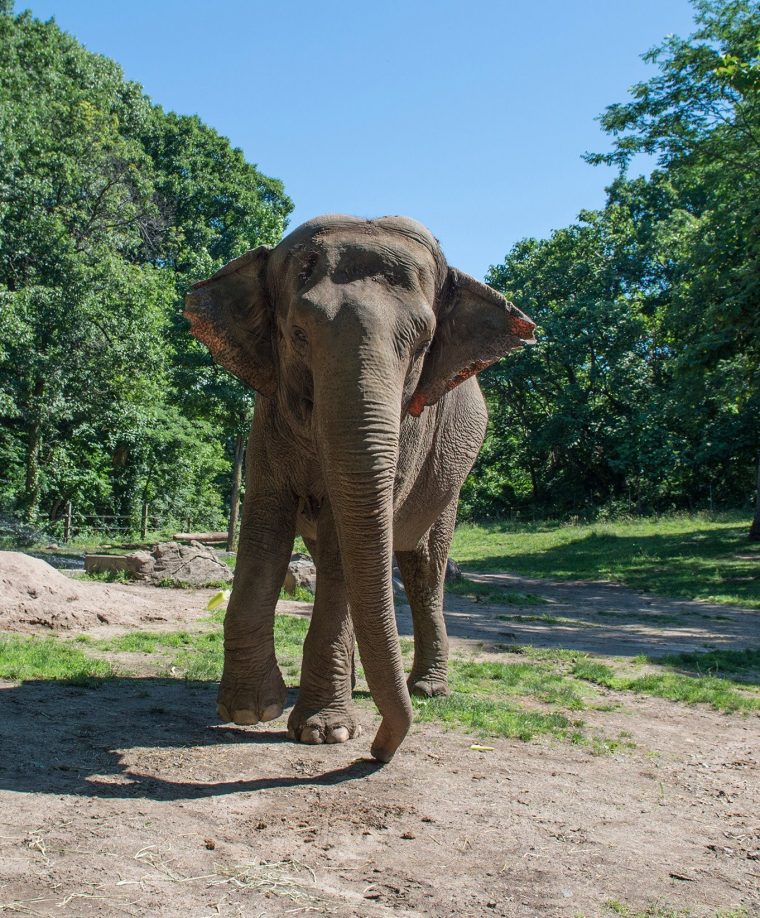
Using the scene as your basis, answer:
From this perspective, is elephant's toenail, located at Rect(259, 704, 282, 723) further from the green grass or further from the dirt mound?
the green grass

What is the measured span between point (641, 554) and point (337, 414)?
2013cm

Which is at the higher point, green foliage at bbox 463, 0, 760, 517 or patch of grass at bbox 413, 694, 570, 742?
green foliage at bbox 463, 0, 760, 517

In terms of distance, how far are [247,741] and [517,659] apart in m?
4.32

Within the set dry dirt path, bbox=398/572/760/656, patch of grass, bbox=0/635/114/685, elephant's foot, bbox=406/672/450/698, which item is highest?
patch of grass, bbox=0/635/114/685

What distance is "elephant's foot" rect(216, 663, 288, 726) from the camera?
588 centimetres

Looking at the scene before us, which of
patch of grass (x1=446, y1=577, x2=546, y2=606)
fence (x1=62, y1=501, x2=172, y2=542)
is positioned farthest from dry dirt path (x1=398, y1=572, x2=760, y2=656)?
fence (x1=62, y1=501, x2=172, y2=542)

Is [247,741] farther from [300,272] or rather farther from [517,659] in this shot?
[517,659]

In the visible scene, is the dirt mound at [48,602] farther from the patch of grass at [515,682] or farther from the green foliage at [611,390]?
the green foliage at [611,390]

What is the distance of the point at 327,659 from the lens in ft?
19.0

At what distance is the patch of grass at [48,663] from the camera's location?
23.7 ft

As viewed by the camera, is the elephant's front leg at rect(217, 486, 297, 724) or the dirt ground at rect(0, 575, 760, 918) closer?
the dirt ground at rect(0, 575, 760, 918)

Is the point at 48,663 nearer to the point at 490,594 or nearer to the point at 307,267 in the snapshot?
the point at 307,267

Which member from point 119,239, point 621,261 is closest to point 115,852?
point 119,239

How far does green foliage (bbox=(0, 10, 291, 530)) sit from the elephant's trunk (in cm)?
1746
